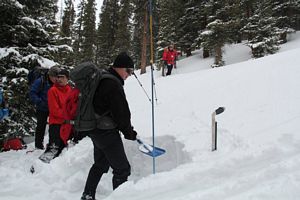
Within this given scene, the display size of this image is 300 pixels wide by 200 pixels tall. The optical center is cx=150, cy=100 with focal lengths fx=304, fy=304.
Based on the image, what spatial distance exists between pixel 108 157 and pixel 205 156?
2.04 metres

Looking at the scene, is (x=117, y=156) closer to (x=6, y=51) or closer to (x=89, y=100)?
(x=89, y=100)

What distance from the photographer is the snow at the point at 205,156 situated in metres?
4.11

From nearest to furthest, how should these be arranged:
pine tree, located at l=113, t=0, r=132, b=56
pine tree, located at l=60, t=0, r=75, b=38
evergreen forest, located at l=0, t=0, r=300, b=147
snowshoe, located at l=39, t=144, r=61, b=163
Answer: snowshoe, located at l=39, t=144, r=61, b=163 < evergreen forest, located at l=0, t=0, r=300, b=147 < pine tree, located at l=60, t=0, r=75, b=38 < pine tree, located at l=113, t=0, r=132, b=56

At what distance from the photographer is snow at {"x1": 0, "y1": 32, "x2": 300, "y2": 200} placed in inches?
162

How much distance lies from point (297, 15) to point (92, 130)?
71.3ft

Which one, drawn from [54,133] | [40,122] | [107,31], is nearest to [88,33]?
[107,31]

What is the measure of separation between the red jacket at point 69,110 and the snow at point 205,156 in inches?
25.3

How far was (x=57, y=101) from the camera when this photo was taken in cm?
569

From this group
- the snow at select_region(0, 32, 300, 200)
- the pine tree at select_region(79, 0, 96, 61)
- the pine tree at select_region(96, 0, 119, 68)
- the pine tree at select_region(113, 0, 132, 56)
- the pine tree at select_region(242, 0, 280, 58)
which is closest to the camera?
the snow at select_region(0, 32, 300, 200)

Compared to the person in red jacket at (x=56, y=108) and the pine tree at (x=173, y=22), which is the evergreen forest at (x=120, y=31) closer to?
the pine tree at (x=173, y=22)

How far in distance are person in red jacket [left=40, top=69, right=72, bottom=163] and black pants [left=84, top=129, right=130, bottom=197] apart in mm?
1746

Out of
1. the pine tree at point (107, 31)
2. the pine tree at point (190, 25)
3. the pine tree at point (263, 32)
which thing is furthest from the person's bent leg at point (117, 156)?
the pine tree at point (107, 31)

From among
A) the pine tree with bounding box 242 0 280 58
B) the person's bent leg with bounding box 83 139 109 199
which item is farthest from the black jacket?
the pine tree with bounding box 242 0 280 58

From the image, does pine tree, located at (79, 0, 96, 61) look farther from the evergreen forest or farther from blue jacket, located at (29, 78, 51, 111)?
blue jacket, located at (29, 78, 51, 111)
